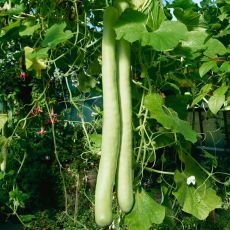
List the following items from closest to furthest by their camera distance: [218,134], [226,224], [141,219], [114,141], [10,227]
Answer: [114,141], [141,219], [226,224], [10,227], [218,134]

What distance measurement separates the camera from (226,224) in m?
2.66

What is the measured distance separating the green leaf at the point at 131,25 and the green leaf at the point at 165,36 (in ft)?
0.06

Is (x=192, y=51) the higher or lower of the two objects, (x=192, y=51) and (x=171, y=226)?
the higher

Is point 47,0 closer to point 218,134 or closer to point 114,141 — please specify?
point 114,141

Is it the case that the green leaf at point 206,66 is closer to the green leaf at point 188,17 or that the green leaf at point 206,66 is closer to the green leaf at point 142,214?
the green leaf at point 188,17

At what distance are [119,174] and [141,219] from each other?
6.8 inches

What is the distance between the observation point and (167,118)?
1.00 meters

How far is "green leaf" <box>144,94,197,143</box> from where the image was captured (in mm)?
967

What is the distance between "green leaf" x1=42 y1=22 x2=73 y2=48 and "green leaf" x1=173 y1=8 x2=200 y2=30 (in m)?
0.29

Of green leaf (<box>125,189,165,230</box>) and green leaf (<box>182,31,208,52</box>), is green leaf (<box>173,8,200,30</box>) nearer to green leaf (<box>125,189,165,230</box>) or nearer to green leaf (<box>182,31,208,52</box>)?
green leaf (<box>182,31,208,52</box>)

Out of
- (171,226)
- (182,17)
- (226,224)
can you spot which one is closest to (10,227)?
(226,224)

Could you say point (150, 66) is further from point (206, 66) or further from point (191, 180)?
point (191, 180)


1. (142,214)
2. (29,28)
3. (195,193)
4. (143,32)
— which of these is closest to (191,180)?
(195,193)

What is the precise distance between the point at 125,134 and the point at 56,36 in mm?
274
